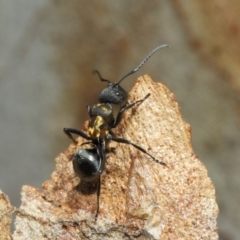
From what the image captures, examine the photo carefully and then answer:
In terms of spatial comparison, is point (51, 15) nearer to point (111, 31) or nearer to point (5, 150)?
point (111, 31)

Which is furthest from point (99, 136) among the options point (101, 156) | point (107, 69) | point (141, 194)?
point (107, 69)

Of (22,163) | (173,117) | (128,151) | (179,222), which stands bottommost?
(179,222)

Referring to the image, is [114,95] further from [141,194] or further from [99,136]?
[141,194]

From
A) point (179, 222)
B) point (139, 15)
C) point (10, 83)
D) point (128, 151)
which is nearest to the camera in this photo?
point (179, 222)

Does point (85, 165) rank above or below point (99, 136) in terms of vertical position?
below

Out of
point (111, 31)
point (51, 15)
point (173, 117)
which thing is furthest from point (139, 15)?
point (173, 117)

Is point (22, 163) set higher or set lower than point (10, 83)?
lower

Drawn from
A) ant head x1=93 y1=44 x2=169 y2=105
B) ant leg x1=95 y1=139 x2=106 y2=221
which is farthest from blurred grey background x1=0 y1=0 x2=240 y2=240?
ant leg x1=95 y1=139 x2=106 y2=221
